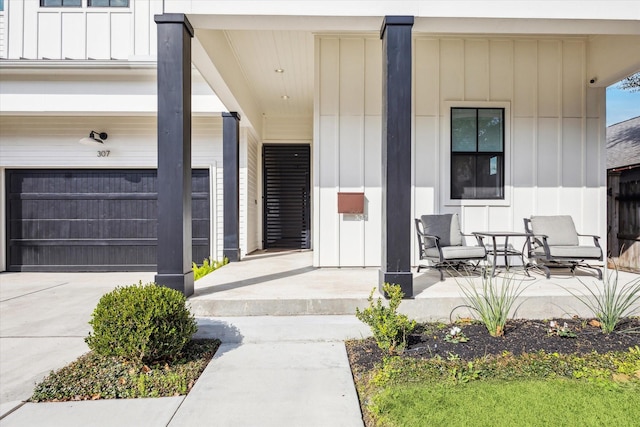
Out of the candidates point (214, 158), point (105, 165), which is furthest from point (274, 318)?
point (105, 165)

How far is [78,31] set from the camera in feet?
21.5

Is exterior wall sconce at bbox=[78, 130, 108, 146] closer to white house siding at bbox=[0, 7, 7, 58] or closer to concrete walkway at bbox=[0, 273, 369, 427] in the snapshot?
white house siding at bbox=[0, 7, 7, 58]

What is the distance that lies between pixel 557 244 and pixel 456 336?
2757 millimetres

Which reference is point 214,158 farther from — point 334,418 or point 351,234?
point 334,418

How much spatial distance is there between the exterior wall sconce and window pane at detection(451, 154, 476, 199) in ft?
20.4

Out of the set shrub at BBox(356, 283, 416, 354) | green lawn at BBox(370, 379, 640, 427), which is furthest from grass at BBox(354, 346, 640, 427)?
shrub at BBox(356, 283, 416, 354)

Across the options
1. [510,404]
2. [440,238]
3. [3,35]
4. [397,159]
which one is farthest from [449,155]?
[3,35]

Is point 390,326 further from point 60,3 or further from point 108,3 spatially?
point 60,3

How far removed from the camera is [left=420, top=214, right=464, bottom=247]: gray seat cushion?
4891 mm

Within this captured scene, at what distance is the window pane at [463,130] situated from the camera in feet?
18.1

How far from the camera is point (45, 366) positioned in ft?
9.39

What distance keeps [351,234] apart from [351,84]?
7.25ft

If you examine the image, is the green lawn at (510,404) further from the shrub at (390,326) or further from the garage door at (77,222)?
the garage door at (77,222)

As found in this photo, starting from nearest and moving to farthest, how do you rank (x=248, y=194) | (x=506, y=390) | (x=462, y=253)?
1. (x=506, y=390)
2. (x=462, y=253)
3. (x=248, y=194)
